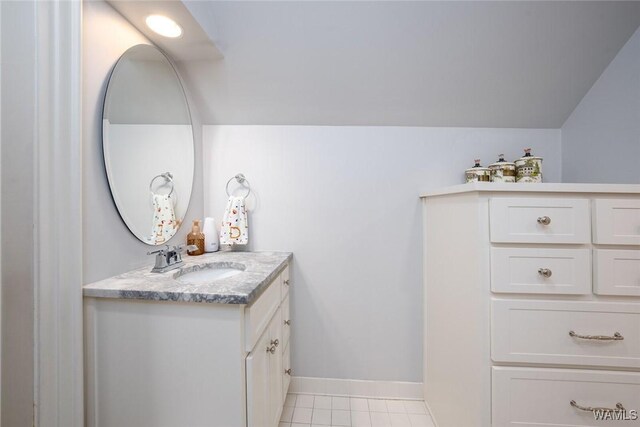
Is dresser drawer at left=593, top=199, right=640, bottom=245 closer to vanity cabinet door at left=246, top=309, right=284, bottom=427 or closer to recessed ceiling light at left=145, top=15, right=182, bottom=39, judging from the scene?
vanity cabinet door at left=246, top=309, right=284, bottom=427

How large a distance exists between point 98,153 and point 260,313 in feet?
2.63

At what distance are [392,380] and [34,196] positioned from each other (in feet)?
5.83

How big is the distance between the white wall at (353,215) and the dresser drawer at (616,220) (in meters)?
0.62

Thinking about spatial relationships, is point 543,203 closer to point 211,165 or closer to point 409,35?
point 409,35

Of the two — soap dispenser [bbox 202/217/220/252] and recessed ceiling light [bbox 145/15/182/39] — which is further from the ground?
recessed ceiling light [bbox 145/15/182/39]

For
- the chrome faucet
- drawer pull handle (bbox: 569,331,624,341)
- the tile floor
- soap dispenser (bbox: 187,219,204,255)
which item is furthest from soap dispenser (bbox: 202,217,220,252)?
drawer pull handle (bbox: 569,331,624,341)

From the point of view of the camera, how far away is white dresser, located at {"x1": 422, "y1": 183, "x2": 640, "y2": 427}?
0.81m

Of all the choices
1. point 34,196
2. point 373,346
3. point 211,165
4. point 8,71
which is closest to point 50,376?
point 34,196

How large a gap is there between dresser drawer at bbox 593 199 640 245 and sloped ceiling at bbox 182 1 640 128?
Result: 735 mm

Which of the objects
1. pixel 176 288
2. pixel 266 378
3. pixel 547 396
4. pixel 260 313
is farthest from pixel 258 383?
pixel 547 396

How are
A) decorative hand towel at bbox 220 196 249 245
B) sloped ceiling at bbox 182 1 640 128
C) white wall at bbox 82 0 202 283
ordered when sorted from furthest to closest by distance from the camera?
decorative hand towel at bbox 220 196 249 245
sloped ceiling at bbox 182 1 640 128
white wall at bbox 82 0 202 283

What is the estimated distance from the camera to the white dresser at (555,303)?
2.67ft

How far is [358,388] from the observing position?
1.38 m

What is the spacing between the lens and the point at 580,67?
1151mm
